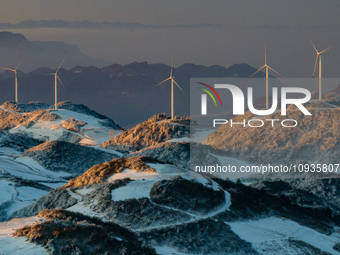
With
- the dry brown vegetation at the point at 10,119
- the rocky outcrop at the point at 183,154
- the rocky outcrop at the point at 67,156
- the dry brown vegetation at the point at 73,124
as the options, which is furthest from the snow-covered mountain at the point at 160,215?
the dry brown vegetation at the point at 10,119

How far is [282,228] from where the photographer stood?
77.3ft

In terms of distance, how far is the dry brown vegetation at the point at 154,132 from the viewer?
56334 millimetres

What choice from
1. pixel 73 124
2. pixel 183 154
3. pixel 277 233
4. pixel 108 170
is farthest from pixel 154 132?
pixel 277 233

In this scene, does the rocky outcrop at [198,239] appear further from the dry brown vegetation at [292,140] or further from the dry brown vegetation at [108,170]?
the dry brown vegetation at [292,140]

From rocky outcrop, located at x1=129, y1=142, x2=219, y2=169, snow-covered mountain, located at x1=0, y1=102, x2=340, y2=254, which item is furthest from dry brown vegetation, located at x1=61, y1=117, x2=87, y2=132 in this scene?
snow-covered mountain, located at x1=0, y1=102, x2=340, y2=254

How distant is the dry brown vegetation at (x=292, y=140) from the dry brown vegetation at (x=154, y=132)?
6767 millimetres

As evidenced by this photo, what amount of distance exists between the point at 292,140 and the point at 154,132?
20.4 meters

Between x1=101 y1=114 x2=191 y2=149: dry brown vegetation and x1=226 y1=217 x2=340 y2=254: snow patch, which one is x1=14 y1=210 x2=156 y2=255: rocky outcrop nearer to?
x1=226 y1=217 x2=340 y2=254: snow patch

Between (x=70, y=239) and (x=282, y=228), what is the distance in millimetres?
12353

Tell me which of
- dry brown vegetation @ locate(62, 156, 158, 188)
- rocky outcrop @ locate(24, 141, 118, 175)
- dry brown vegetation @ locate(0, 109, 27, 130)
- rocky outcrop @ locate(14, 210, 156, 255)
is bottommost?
rocky outcrop @ locate(24, 141, 118, 175)

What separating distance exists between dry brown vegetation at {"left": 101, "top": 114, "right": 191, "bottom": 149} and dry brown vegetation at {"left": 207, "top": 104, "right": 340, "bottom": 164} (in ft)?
22.2

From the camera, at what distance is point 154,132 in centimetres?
5853

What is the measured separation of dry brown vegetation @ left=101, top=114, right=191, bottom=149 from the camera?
56334mm

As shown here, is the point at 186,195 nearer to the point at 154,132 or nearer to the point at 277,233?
the point at 277,233
